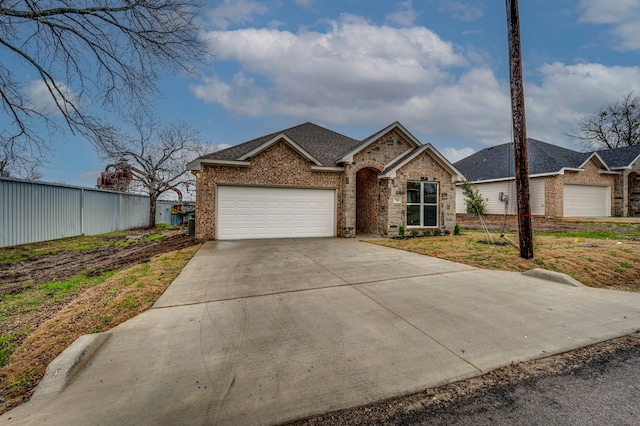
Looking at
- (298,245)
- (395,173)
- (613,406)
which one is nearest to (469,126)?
(395,173)

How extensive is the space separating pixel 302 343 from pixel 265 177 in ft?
30.2

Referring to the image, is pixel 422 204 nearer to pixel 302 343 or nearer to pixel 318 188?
pixel 318 188

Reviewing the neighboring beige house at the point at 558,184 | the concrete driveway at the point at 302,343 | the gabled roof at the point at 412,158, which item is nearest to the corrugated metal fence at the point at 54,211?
the concrete driveway at the point at 302,343

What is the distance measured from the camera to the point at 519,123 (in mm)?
6867

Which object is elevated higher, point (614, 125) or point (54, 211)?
point (614, 125)

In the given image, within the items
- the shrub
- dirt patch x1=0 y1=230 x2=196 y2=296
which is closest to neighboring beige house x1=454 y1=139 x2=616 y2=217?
the shrub

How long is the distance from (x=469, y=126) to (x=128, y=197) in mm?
25368

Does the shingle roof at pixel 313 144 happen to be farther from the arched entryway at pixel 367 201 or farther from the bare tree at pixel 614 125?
the bare tree at pixel 614 125

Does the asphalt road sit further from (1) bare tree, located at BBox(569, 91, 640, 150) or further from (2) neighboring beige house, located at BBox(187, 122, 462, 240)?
(1) bare tree, located at BBox(569, 91, 640, 150)

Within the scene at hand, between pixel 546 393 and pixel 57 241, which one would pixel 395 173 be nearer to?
pixel 546 393

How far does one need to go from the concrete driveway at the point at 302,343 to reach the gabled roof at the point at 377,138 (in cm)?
759

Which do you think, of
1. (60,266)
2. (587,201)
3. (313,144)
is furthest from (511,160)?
(60,266)

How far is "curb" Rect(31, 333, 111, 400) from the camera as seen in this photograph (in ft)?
7.36

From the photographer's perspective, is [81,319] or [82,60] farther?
[82,60]
